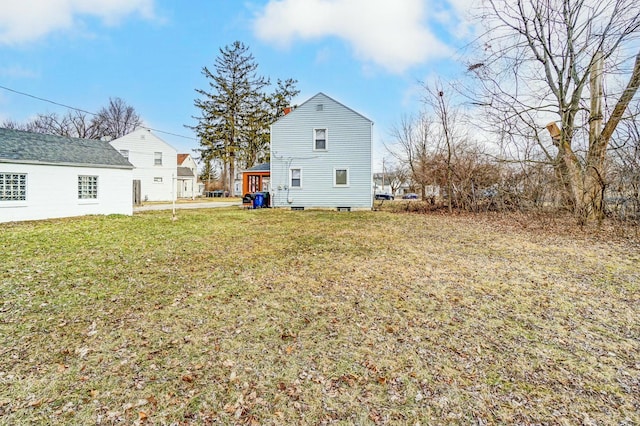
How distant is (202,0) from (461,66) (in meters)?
10.4

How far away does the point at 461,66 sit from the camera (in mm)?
12047

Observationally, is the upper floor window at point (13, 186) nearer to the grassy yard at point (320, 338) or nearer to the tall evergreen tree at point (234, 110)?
the grassy yard at point (320, 338)

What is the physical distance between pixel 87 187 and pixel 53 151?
6.11ft

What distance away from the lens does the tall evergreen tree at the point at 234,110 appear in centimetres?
3528

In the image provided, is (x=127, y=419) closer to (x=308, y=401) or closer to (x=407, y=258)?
(x=308, y=401)

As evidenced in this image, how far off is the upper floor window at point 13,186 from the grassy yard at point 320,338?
678 cm

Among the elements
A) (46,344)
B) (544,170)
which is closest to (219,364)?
(46,344)

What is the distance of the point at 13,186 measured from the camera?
1168 centimetres

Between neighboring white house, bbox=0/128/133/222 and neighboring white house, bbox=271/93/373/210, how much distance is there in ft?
25.8

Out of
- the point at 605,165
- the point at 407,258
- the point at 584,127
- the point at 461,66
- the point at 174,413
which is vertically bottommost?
the point at 174,413

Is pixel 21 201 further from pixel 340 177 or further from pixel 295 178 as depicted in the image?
pixel 340 177

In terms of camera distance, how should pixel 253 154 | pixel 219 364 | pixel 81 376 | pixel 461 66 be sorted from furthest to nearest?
1. pixel 253 154
2. pixel 461 66
3. pixel 219 364
4. pixel 81 376

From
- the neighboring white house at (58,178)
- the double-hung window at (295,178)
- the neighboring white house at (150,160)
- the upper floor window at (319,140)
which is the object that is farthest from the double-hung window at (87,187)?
the neighboring white house at (150,160)

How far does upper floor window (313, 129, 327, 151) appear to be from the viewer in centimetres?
1755
